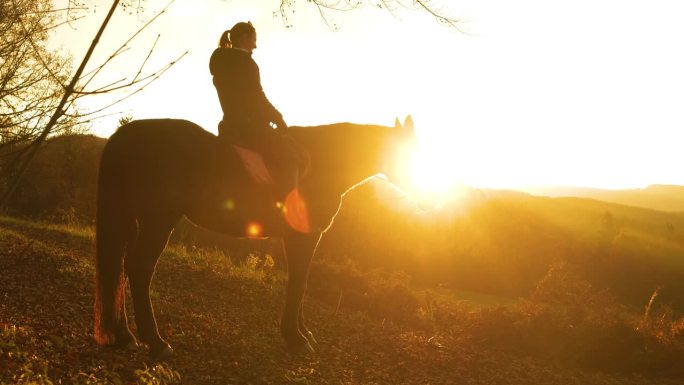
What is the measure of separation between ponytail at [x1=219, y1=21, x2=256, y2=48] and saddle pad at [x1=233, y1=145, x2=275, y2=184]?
120cm

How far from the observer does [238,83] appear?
566 cm

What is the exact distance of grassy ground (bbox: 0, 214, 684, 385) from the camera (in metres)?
4.96

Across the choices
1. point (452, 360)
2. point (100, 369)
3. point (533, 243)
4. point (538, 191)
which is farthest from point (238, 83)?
point (538, 191)

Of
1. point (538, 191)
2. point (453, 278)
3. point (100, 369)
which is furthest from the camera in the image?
point (538, 191)

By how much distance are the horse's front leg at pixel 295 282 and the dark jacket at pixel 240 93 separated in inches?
62.3

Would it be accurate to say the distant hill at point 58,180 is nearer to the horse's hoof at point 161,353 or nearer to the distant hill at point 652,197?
the horse's hoof at point 161,353

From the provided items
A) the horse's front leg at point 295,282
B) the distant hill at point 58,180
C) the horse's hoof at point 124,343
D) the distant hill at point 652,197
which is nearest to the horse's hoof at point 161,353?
the horse's hoof at point 124,343

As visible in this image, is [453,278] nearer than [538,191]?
Yes

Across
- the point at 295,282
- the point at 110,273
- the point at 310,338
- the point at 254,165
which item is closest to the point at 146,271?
the point at 110,273

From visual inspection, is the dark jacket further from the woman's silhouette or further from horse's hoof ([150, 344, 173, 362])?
horse's hoof ([150, 344, 173, 362])

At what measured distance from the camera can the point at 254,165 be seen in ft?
18.9

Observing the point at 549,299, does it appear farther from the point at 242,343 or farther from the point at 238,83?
the point at 238,83

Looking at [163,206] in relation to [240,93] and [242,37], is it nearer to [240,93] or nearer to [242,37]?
[240,93]

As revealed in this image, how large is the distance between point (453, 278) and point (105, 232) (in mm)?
25480
